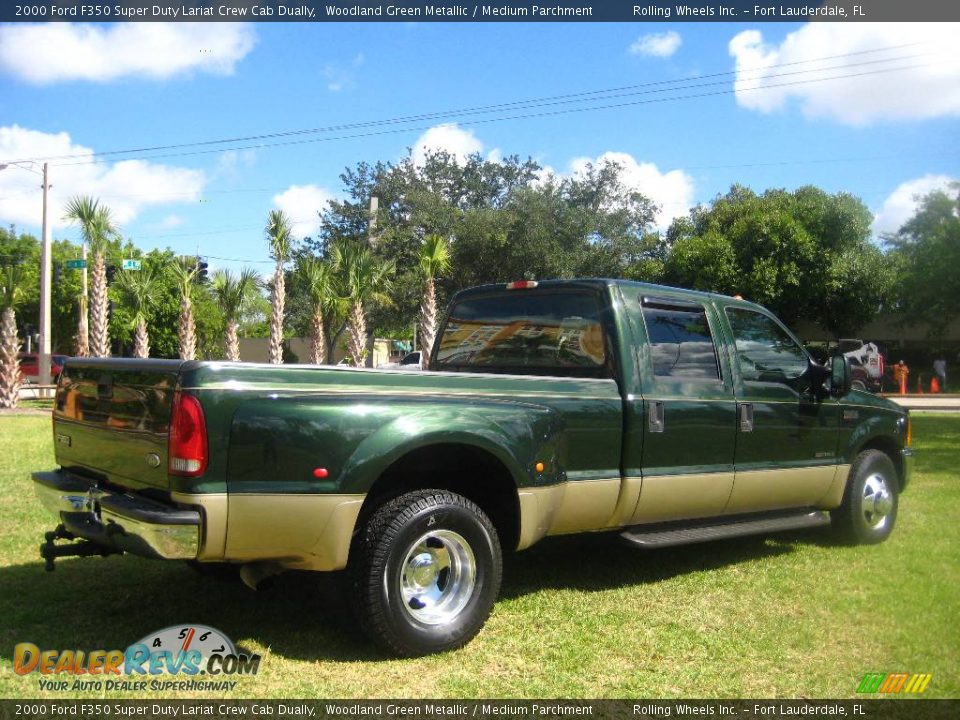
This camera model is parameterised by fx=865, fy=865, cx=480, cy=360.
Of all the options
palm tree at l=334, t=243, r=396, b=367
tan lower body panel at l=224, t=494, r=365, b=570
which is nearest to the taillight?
tan lower body panel at l=224, t=494, r=365, b=570

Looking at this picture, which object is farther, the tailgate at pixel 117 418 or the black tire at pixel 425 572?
the black tire at pixel 425 572

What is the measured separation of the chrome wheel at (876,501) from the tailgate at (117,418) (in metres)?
5.31

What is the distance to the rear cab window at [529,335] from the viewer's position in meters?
5.41

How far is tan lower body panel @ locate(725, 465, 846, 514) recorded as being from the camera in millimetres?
5793

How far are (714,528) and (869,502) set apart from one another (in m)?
1.96

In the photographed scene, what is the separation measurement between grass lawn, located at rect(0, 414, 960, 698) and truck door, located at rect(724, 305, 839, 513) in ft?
1.79

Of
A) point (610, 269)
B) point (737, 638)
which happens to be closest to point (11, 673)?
point (737, 638)

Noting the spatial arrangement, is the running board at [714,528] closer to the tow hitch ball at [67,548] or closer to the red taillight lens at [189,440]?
the red taillight lens at [189,440]

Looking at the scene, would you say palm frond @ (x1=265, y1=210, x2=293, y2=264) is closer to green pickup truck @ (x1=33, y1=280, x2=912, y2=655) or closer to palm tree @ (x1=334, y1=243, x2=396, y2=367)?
palm tree @ (x1=334, y1=243, x2=396, y2=367)

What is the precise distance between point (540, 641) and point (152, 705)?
188cm

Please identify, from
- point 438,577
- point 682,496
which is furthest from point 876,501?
point 438,577

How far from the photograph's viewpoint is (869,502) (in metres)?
6.80

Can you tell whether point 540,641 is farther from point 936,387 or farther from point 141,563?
point 936,387

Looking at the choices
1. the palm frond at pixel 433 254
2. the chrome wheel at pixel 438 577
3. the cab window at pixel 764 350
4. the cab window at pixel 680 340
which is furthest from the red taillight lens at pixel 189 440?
the palm frond at pixel 433 254
